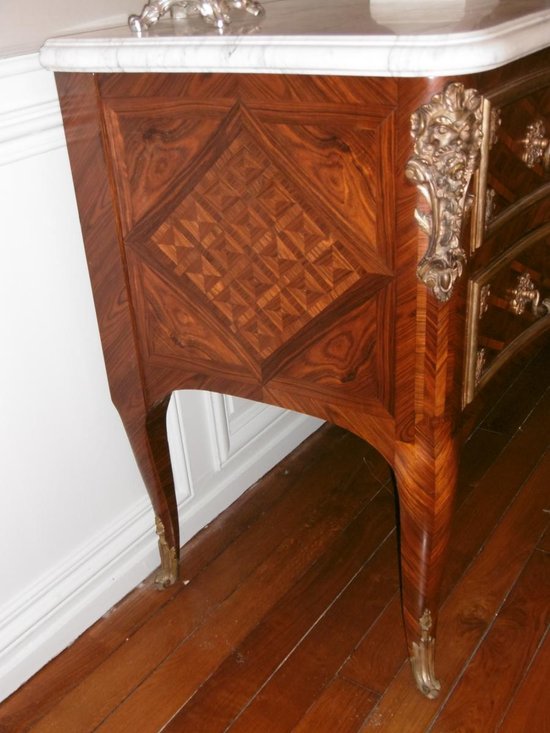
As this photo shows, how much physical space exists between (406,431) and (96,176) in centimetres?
53

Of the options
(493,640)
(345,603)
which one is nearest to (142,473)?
(345,603)

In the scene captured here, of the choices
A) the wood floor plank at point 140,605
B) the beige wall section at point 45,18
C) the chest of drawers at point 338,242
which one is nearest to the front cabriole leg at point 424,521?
the chest of drawers at point 338,242

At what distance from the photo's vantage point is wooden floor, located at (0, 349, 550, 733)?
118cm

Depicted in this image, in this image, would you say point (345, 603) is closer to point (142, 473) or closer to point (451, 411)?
point (142, 473)

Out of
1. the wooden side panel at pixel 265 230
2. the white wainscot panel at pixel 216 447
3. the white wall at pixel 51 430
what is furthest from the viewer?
the white wainscot panel at pixel 216 447

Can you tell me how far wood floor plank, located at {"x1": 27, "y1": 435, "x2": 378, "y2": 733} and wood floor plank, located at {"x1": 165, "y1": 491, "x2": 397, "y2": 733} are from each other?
92 mm

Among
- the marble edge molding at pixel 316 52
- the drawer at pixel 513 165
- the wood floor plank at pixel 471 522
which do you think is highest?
the marble edge molding at pixel 316 52

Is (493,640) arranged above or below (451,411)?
below

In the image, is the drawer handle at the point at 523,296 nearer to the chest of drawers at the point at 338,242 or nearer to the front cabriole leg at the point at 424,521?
the chest of drawers at the point at 338,242

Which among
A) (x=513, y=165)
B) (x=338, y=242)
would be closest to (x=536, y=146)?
(x=513, y=165)

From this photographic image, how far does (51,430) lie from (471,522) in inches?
32.1

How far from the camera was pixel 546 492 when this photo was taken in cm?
162

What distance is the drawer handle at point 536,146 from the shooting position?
3.22ft

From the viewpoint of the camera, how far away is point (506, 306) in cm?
105
